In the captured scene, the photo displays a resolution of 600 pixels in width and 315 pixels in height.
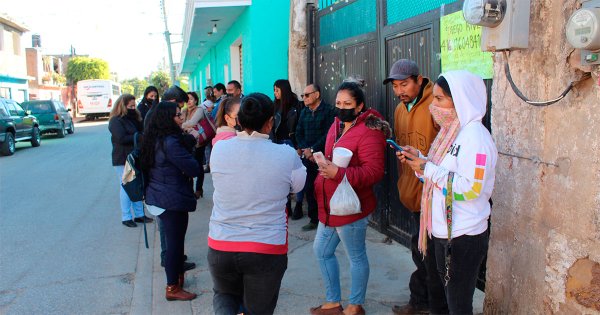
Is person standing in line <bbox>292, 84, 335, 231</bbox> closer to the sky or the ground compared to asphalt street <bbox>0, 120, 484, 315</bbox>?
closer to the sky

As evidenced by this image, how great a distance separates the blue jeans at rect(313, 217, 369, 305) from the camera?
12.2 ft

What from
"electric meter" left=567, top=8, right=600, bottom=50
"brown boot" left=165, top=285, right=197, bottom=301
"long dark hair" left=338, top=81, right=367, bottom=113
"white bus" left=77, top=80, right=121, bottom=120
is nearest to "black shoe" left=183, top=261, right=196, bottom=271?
"brown boot" left=165, top=285, right=197, bottom=301

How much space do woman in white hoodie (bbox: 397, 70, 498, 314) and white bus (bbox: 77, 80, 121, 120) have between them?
38498 mm

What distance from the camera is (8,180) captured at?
11.6 m

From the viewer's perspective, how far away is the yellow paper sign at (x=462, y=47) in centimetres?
400

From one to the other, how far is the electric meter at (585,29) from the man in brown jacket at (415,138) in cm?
122

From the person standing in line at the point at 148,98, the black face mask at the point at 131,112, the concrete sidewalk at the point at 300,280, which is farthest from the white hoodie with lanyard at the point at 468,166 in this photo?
the person standing in line at the point at 148,98

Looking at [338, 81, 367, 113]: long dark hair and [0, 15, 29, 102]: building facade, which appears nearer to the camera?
[338, 81, 367, 113]: long dark hair

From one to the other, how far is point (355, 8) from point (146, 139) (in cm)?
354

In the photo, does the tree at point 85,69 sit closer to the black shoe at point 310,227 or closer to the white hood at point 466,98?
the black shoe at point 310,227

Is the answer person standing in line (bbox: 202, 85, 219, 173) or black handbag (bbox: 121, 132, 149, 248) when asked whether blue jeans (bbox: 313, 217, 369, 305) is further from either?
person standing in line (bbox: 202, 85, 219, 173)

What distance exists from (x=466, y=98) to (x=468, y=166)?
1.20 feet

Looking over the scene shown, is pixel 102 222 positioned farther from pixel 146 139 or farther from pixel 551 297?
pixel 551 297

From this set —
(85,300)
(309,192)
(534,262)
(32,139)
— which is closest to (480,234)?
(534,262)
